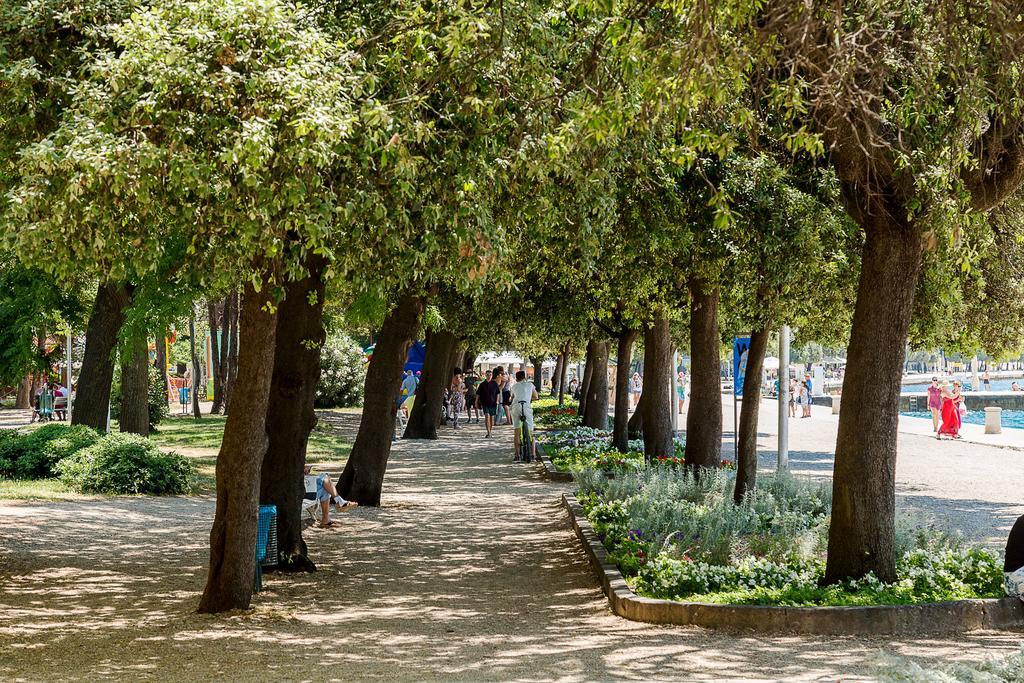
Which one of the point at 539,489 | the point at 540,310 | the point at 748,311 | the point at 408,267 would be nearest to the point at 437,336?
the point at 540,310

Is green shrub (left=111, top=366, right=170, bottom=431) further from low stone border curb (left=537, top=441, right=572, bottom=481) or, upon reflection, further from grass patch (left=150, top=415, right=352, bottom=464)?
low stone border curb (left=537, top=441, right=572, bottom=481)

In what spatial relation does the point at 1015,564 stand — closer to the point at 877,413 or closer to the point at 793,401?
the point at 877,413

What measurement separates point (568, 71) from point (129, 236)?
12.3 ft

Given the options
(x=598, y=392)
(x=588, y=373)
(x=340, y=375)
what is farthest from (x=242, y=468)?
(x=340, y=375)

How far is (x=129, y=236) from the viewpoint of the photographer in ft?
26.3

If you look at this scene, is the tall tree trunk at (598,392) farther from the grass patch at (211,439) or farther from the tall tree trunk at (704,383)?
the tall tree trunk at (704,383)

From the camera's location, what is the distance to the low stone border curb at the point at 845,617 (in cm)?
835

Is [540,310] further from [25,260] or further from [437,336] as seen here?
[25,260]

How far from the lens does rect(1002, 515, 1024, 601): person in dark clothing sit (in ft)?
28.8

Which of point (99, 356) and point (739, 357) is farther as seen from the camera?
point (99, 356)

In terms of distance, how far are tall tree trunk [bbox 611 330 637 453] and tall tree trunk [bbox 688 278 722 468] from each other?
7124mm

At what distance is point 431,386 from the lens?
103ft

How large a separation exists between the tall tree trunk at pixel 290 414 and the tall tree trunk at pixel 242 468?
219 cm

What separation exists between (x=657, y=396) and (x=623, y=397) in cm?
418
